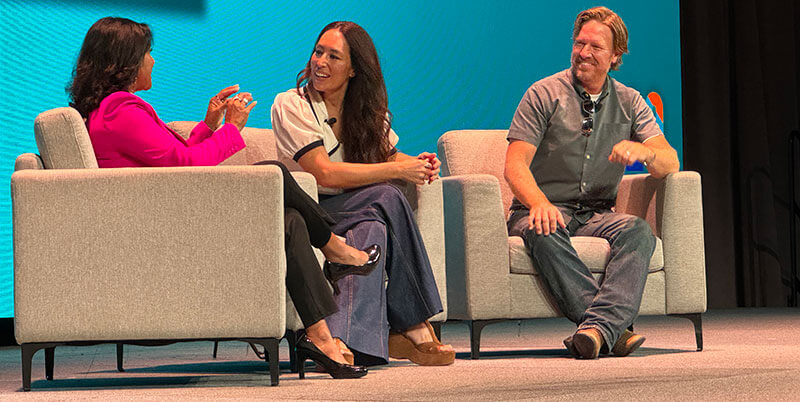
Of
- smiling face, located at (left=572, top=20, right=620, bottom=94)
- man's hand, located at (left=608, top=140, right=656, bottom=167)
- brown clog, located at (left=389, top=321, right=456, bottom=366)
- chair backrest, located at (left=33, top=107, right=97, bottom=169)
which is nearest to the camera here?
chair backrest, located at (left=33, top=107, right=97, bottom=169)

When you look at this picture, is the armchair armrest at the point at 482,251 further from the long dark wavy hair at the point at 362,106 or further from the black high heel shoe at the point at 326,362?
the black high heel shoe at the point at 326,362

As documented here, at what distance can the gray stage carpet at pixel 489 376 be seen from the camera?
2.21 metres

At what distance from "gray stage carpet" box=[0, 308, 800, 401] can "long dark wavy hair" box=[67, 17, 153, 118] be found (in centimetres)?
73

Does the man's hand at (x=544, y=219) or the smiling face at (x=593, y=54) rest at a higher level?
the smiling face at (x=593, y=54)

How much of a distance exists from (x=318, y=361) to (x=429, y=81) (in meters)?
2.99

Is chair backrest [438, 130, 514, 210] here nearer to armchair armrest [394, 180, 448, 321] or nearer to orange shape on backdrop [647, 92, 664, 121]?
armchair armrest [394, 180, 448, 321]

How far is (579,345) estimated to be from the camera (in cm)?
306

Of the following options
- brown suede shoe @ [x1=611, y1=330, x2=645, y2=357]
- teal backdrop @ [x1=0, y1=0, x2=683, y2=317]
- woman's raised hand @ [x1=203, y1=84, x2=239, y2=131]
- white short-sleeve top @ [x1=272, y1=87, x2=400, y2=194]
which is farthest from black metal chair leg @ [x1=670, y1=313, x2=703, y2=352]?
teal backdrop @ [x1=0, y1=0, x2=683, y2=317]

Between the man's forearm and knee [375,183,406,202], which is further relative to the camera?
the man's forearm

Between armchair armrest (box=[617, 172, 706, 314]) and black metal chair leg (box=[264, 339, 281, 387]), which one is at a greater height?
armchair armrest (box=[617, 172, 706, 314])

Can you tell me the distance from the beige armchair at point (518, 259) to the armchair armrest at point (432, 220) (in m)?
0.09

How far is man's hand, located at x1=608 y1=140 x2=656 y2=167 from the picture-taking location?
3.26 metres

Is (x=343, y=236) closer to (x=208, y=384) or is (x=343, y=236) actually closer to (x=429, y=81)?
(x=208, y=384)

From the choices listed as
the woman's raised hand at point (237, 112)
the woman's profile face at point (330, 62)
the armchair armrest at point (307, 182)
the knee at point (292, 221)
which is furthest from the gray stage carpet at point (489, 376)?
the woman's profile face at point (330, 62)
